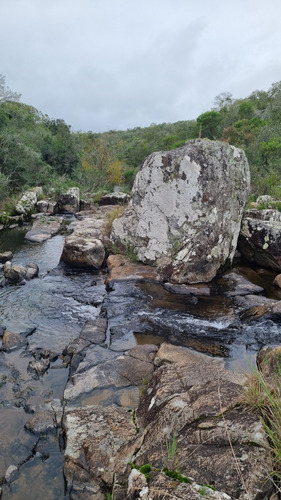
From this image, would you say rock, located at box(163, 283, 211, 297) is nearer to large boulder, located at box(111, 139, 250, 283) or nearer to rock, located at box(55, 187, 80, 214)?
large boulder, located at box(111, 139, 250, 283)

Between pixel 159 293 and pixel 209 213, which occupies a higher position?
pixel 209 213

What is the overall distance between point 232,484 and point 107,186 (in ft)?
106

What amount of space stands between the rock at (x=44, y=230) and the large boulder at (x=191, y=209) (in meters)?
6.33

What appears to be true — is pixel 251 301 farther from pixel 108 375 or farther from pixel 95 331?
pixel 108 375

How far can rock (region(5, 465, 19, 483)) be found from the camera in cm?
355

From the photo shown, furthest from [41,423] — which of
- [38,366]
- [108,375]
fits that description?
[38,366]

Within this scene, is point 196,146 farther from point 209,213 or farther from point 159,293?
point 159,293

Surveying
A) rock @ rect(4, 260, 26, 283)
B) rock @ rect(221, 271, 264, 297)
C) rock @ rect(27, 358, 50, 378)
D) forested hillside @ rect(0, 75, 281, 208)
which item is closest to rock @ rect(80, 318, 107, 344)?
rock @ rect(27, 358, 50, 378)

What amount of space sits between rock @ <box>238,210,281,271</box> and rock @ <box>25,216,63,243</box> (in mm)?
8934

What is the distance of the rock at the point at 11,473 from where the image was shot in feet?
11.7

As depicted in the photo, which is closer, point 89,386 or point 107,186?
point 89,386

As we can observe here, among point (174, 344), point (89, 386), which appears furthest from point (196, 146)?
point (89, 386)

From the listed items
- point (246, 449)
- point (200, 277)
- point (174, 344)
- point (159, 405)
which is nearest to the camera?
point (246, 449)

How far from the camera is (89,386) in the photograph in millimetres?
Result: 4965
